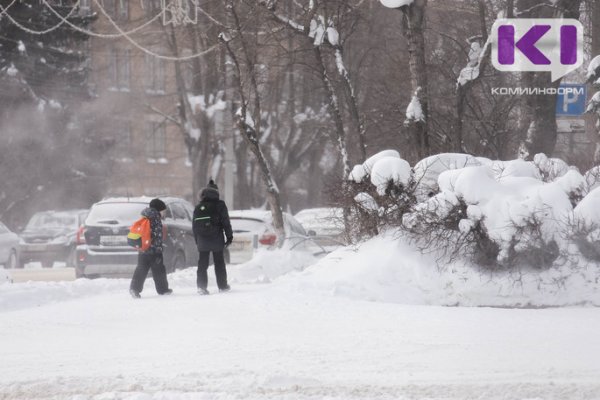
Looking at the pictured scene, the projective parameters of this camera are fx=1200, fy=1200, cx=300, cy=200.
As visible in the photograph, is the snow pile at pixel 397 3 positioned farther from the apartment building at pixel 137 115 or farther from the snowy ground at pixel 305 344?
the apartment building at pixel 137 115

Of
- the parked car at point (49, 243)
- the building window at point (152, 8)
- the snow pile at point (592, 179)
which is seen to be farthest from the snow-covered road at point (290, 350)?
the building window at point (152, 8)

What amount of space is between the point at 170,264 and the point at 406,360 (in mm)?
11177

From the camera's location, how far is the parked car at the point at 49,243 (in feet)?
107

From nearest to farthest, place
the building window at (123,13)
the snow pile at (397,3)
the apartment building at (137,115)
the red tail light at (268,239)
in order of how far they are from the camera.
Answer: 1. the snow pile at (397,3)
2. the red tail light at (268,239)
3. the building window at (123,13)
4. the apartment building at (137,115)

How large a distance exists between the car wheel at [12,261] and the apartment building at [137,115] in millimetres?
17515

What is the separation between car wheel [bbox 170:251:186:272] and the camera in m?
21.2

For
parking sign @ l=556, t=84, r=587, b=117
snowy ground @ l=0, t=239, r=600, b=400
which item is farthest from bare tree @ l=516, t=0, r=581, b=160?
snowy ground @ l=0, t=239, r=600, b=400

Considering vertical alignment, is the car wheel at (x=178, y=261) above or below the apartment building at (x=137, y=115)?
below

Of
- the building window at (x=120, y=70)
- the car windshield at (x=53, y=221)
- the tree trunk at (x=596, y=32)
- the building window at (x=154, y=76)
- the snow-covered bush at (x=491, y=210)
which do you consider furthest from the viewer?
the building window at (x=154, y=76)

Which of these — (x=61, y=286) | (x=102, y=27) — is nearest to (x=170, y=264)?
(x=61, y=286)

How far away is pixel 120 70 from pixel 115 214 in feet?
123

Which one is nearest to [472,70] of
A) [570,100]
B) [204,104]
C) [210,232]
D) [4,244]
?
[570,100]

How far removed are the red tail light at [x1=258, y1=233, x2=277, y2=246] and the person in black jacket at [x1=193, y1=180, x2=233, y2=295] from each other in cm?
588

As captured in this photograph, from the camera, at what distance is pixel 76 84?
44281 millimetres
